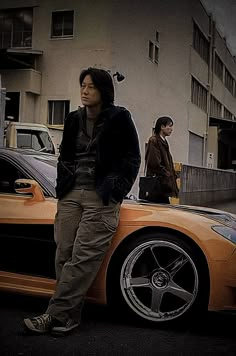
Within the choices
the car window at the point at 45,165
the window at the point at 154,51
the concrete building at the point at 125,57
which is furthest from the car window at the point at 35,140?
the car window at the point at 45,165

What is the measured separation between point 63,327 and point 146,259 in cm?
60

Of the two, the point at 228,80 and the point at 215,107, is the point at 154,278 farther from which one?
the point at 215,107

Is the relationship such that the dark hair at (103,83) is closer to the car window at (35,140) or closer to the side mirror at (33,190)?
the side mirror at (33,190)

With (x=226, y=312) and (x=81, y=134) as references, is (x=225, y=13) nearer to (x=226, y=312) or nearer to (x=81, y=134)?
(x=81, y=134)

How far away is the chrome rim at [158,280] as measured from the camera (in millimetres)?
2867

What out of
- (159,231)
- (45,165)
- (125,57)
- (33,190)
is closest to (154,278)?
(159,231)

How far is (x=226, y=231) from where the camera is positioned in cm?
292

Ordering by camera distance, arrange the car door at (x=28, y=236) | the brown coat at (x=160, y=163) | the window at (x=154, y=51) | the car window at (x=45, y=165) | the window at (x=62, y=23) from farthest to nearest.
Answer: the window at (x=154, y=51)
the brown coat at (x=160, y=163)
the window at (x=62, y=23)
the car window at (x=45, y=165)
the car door at (x=28, y=236)

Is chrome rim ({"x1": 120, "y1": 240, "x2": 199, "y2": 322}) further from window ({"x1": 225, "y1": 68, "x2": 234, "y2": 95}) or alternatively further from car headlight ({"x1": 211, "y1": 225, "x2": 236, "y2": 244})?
window ({"x1": 225, "y1": 68, "x2": 234, "y2": 95})

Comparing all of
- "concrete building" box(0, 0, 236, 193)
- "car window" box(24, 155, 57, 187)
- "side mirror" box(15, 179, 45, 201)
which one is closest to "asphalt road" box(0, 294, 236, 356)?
"side mirror" box(15, 179, 45, 201)

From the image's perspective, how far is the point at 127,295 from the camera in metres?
2.90

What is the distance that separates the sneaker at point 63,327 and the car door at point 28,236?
0.34 meters

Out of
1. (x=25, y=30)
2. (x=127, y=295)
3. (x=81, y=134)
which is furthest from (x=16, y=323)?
(x=25, y=30)

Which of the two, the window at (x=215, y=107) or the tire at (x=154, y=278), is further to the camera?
the window at (x=215, y=107)
